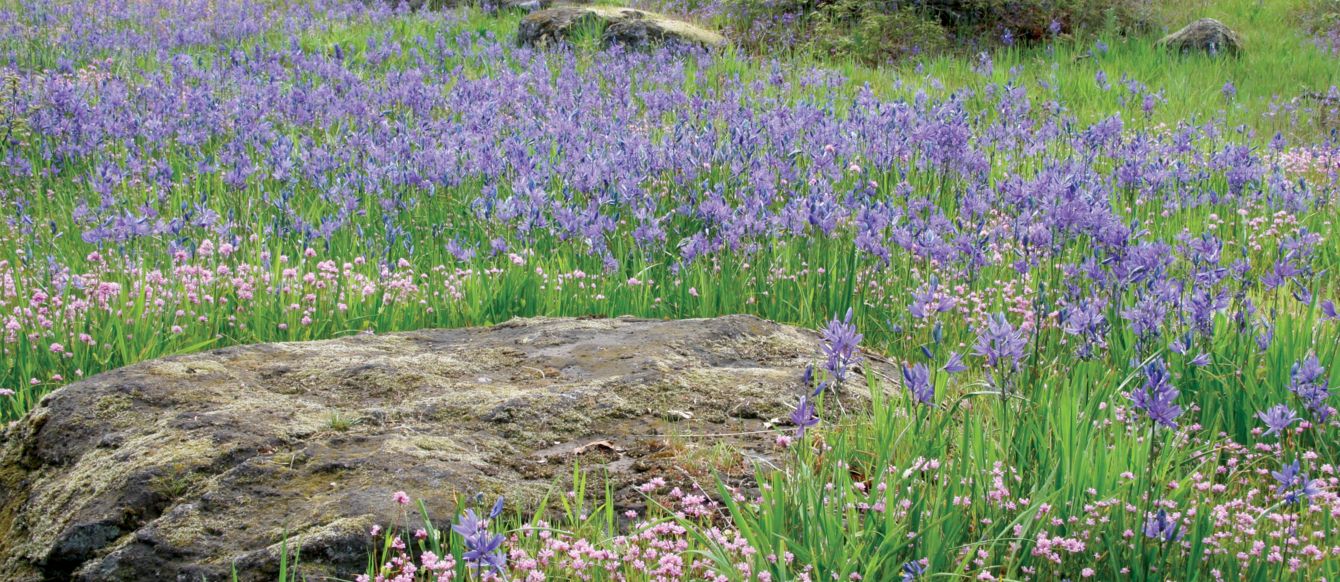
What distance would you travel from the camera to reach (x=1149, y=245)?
3166mm

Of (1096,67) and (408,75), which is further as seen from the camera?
(1096,67)

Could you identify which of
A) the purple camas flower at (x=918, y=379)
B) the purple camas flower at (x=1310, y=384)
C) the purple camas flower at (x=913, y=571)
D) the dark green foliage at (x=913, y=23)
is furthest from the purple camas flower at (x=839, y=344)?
the dark green foliage at (x=913, y=23)

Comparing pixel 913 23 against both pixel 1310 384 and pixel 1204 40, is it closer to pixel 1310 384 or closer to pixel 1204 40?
pixel 1204 40

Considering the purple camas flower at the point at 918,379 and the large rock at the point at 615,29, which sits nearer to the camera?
the purple camas flower at the point at 918,379

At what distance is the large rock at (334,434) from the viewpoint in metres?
2.17

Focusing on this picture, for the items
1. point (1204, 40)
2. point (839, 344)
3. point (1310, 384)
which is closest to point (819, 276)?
point (1310, 384)

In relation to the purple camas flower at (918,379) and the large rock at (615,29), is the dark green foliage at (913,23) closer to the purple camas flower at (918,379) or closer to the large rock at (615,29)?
the large rock at (615,29)

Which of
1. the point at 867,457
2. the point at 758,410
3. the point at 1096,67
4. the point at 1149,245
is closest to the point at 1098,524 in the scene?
the point at 867,457

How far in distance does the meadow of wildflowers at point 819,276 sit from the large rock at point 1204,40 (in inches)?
89.6

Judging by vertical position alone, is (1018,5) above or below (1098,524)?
above

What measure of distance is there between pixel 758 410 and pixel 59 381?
2541mm

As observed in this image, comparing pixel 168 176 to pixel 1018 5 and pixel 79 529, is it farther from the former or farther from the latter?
pixel 1018 5

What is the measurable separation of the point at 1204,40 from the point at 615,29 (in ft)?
24.1

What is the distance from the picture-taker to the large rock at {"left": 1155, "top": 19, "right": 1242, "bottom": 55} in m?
11.5
